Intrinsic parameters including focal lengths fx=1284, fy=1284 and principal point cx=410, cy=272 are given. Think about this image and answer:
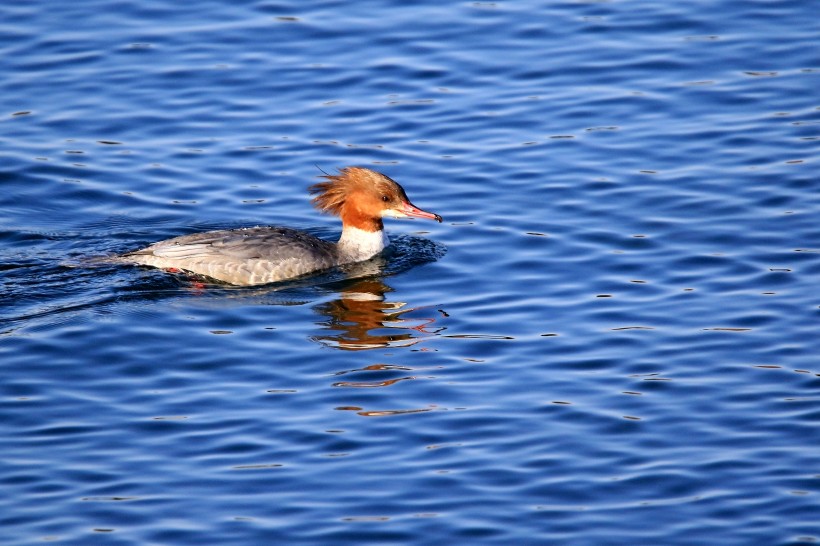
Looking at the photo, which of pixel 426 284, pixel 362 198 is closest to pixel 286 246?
pixel 362 198

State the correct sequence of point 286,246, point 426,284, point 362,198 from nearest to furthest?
point 426,284, point 286,246, point 362,198

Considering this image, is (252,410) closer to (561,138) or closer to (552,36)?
(561,138)

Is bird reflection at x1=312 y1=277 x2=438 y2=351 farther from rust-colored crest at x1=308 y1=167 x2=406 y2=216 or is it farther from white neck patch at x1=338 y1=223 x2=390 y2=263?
rust-colored crest at x1=308 y1=167 x2=406 y2=216

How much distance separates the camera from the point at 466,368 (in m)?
11.0

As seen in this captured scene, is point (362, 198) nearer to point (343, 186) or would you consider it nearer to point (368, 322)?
point (343, 186)

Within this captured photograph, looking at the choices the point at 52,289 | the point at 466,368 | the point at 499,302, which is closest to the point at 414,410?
the point at 466,368

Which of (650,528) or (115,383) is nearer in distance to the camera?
(650,528)

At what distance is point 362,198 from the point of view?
1401 cm

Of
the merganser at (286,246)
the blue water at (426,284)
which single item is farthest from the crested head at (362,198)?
the blue water at (426,284)

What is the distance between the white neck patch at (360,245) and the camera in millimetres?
13992

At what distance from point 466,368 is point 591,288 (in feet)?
6.85

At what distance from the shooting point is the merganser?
43.3ft

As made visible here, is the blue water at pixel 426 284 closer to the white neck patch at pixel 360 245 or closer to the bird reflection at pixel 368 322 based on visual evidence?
the bird reflection at pixel 368 322

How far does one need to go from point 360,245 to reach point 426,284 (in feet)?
4.51
